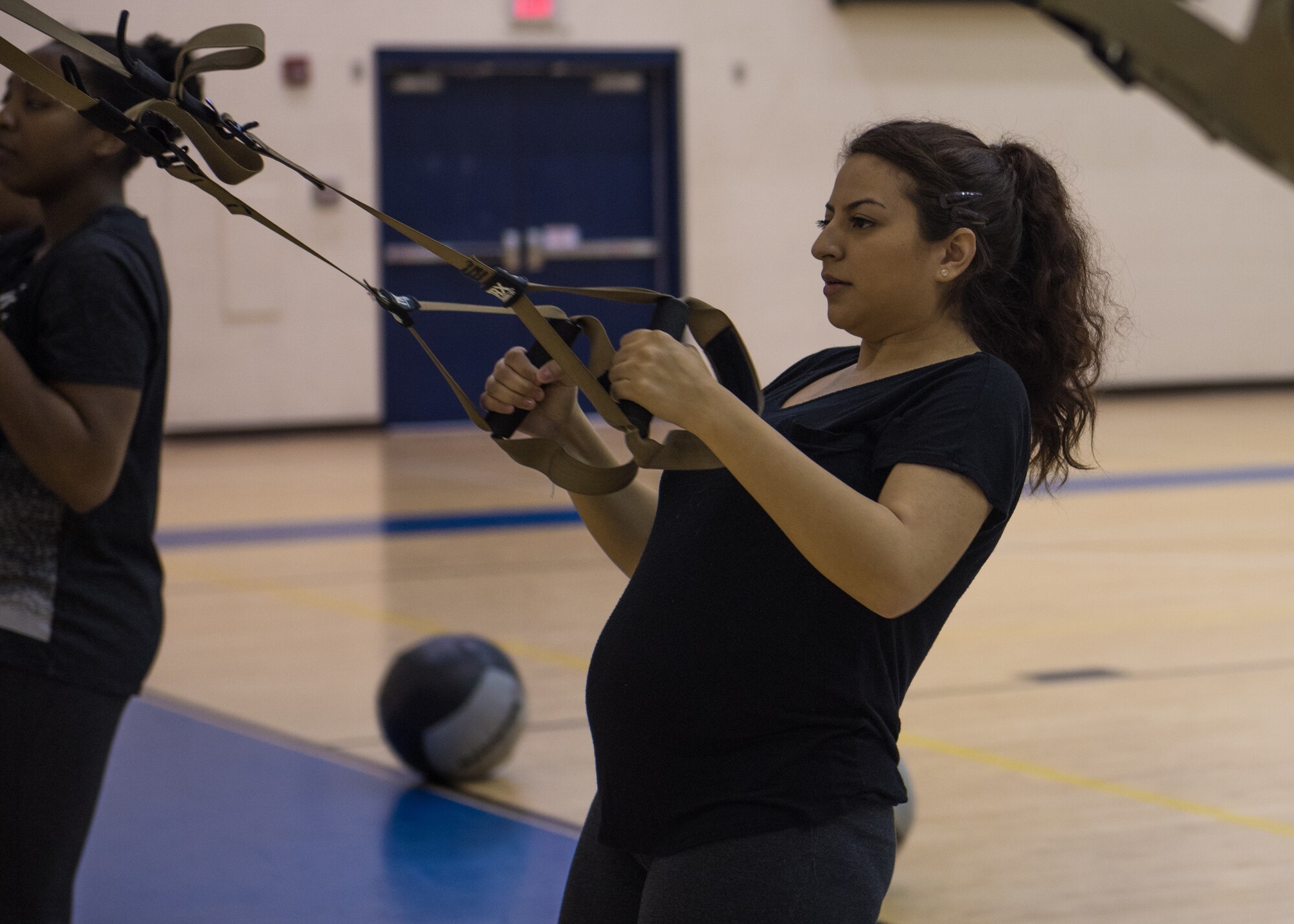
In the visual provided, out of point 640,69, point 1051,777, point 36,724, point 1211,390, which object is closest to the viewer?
point 36,724

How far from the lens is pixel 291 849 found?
362cm

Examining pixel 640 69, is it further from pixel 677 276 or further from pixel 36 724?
pixel 36 724

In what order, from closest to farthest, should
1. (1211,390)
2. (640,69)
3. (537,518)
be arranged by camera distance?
1. (537,518)
2. (640,69)
3. (1211,390)

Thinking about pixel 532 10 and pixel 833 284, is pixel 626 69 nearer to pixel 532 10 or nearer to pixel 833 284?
pixel 532 10

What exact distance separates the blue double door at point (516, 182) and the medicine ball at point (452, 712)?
8.69 metres

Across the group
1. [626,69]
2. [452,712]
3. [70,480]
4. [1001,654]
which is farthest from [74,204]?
[626,69]

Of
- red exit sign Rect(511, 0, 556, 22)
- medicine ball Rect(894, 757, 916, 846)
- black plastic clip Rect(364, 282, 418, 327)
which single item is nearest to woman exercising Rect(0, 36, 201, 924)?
black plastic clip Rect(364, 282, 418, 327)

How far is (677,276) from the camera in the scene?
1366 centimetres

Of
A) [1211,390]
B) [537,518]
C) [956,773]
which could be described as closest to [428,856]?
[956,773]

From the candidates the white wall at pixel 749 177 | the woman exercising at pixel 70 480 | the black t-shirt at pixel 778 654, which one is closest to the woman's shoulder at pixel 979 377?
the black t-shirt at pixel 778 654

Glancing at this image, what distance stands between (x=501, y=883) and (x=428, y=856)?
0.28m

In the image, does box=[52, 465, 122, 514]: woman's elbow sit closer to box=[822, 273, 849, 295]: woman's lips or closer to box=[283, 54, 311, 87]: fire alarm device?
box=[822, 273, 849, 295]: woman's lips

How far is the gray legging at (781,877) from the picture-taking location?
1.58 m

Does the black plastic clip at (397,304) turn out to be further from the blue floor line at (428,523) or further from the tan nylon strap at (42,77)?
the blue floor line at (428,523)
